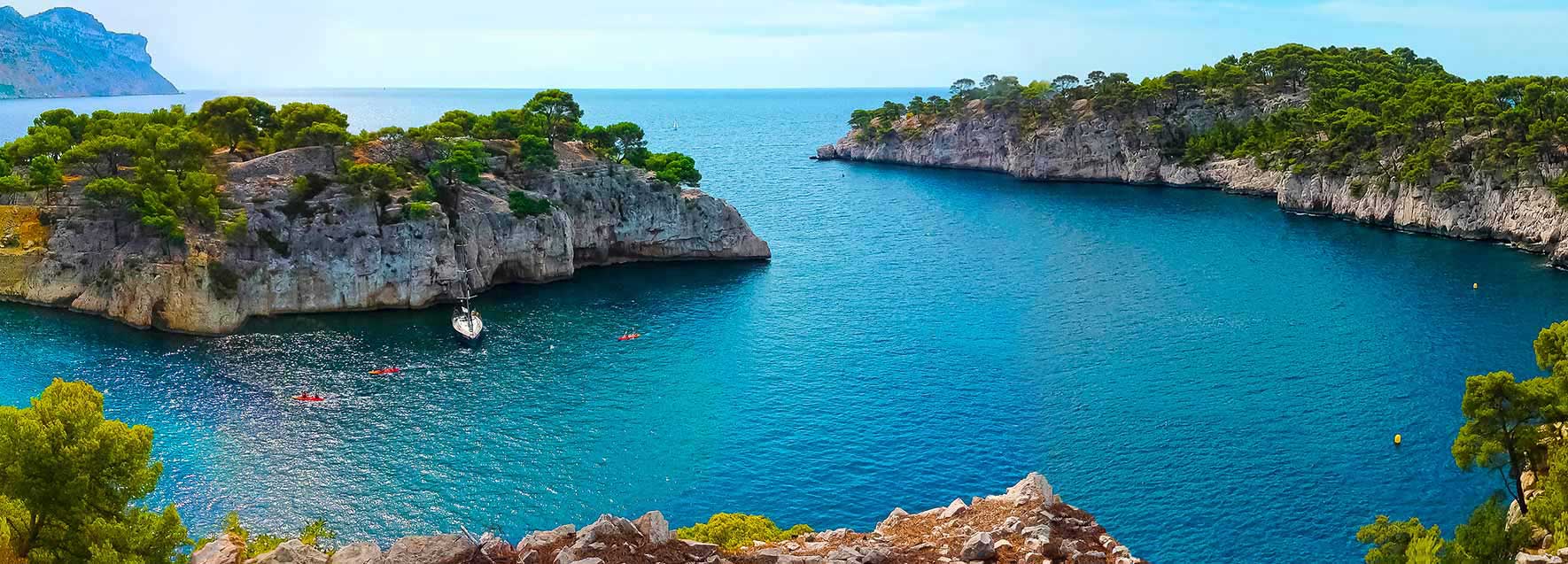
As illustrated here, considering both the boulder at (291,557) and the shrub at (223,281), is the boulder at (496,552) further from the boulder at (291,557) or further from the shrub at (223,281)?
the shrub at (223,281)

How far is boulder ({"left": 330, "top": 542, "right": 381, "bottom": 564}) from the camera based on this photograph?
1072 inches

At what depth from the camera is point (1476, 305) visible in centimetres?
9131

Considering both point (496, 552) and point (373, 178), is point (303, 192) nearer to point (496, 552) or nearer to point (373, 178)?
point (373, 178)

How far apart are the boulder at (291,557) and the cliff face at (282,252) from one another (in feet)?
215

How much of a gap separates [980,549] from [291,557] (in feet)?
62.3

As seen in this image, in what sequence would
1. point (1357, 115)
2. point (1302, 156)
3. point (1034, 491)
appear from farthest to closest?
1. point (1302, 156)
2. point (1357, 115)
3. point (1034, 491)

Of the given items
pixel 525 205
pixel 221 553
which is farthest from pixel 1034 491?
pixel 525 205

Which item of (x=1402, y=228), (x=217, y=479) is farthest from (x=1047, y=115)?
(x=217, y=479)

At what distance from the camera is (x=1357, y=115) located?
14138 cm

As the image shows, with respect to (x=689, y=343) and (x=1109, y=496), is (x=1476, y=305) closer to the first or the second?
(x=1109, y=496)

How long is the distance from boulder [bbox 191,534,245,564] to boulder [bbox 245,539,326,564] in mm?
747

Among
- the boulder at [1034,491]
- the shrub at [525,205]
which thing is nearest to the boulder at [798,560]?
the boulder at [1034,491]

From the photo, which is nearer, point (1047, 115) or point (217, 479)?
point (217, 479)

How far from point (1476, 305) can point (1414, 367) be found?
23.8 metres
